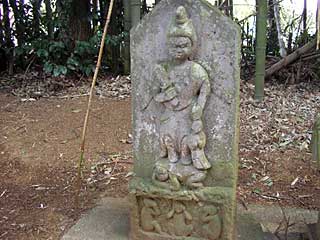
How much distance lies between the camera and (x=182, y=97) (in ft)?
7.32

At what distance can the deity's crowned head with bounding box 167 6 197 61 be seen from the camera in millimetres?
2111

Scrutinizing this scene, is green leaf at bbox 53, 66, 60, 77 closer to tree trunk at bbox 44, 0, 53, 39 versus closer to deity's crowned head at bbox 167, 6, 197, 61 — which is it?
tree trunk at bbox 44, 0, 53, 39

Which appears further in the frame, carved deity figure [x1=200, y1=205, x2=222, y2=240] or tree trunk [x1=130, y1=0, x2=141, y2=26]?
tree trunk [x1=130, y1=0, x2=141, y2=26]

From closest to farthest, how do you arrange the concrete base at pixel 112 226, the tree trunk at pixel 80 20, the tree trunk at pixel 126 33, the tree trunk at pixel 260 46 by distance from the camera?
the concrete base at pixel 112 226, the tree trunk at pixel 260 46, the tree trunk at pixel 126 33, the tree trunk at pixel 80 20

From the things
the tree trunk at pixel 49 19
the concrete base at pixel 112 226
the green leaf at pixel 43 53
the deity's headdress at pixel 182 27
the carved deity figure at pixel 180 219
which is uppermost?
the tree trunk at pixel 49 19

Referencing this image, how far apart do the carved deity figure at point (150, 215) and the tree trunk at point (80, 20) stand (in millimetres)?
3798

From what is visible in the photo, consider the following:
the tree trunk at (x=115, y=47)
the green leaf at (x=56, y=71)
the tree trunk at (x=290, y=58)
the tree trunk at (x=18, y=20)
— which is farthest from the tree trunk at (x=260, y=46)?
the tree trunk at (x=18, y=20)

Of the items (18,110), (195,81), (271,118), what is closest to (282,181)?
(271,118)

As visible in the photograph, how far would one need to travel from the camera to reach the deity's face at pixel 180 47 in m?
2.12

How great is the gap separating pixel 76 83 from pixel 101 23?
124 centimetres

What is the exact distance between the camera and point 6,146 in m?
4.07

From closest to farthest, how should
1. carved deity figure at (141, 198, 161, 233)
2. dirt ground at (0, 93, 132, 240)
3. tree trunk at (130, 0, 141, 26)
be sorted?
carved deity figure at (141, 198, 161, 233) < dirt ground at (0, 93, 132, 240) < tree trunk at (130, 0, 141, 26)

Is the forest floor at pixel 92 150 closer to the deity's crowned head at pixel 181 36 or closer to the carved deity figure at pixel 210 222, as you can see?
the carved deity figure at pixel 210 222

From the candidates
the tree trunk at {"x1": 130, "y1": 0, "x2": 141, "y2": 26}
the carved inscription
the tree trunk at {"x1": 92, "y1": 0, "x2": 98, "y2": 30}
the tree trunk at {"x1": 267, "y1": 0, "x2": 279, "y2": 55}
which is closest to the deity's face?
the carved inscription
